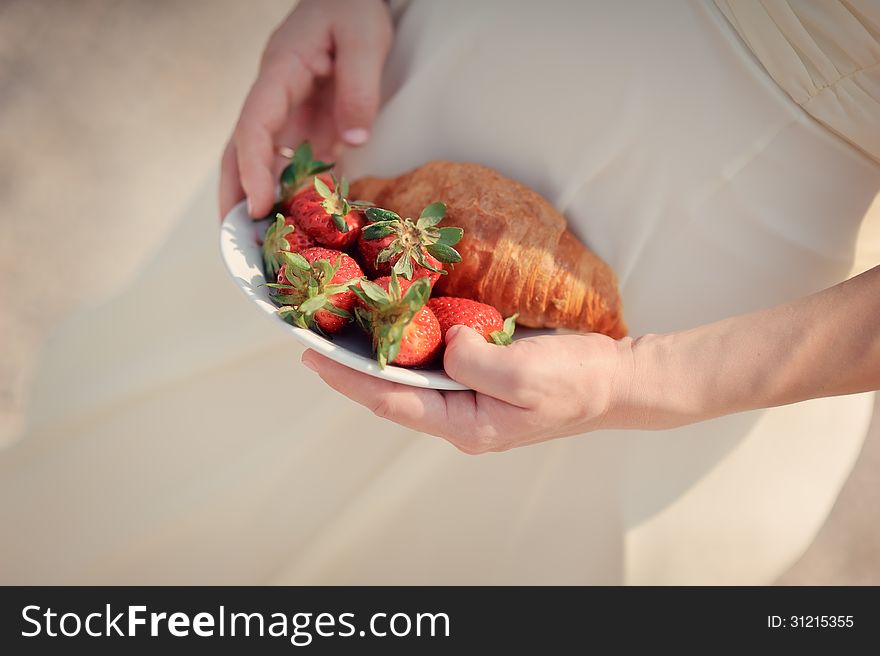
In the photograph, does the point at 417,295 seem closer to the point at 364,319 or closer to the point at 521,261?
the point at 364,319

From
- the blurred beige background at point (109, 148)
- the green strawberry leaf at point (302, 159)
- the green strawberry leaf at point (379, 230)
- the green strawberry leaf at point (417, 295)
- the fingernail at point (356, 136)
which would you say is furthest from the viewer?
the blurred beige background at point (109, 148)

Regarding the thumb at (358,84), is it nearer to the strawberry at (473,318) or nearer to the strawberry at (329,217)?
the strawberry at (329,217)

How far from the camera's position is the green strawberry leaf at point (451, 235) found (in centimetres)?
95

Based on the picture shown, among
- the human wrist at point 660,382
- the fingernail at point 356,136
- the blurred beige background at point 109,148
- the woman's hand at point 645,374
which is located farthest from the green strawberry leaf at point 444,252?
the blurred beige background at point 109,148

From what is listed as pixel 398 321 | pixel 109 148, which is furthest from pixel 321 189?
pixel 109 148

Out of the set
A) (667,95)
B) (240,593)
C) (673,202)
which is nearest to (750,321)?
(673,202)

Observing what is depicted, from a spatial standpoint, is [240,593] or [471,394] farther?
[240,593]

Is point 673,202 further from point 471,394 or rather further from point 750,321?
point 471,394

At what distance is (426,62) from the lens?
111 cm

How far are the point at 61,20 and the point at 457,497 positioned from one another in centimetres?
256

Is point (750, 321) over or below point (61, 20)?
below

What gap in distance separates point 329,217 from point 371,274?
0.09 meters

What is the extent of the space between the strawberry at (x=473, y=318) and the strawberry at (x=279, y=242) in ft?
0.63

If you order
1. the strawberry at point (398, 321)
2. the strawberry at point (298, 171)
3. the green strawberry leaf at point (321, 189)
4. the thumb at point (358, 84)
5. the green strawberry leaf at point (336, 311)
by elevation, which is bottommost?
the strawberry at point (398, 321)
